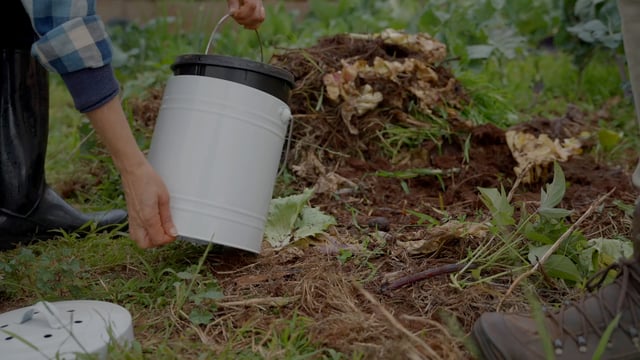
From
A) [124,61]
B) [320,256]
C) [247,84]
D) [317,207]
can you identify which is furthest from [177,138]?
[124,61]

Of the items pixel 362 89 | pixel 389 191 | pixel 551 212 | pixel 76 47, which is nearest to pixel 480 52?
pixel 362 89

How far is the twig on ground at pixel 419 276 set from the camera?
1.70m

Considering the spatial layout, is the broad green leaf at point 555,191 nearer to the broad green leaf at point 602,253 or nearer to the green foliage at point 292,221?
the broad green leaf at point 602,253

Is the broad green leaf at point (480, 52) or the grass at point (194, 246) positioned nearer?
the grass at point (194, 246)

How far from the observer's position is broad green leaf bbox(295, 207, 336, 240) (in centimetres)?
202

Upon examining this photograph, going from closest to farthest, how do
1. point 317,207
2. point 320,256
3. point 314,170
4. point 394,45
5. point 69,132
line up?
point 320,256 → point 317,207 → point 314,170 → point 394,45 → point 69,132

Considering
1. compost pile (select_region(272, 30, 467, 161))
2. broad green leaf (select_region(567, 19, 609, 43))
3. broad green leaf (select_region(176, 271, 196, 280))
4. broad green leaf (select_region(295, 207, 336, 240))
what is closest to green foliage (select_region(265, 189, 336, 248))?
broad green leaf (select_region(295, 207, 336, 240))

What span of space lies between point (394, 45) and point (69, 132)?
1.55 metres

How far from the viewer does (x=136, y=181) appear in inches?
61.5

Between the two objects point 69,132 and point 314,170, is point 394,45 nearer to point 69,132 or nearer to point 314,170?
point 314,170

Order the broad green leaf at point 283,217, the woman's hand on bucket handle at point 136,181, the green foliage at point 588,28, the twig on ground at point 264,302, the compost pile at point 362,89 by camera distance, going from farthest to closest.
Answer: the green foliage at point 588,28
the compost pile at point 362,89
the broad green leaf at point 283,217
the twig on ground at point 264,302
the woman's hand on bucket handle at point 136,181

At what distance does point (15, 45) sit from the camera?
2074 millimetres

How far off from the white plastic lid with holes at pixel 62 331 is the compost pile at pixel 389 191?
19 centimetres

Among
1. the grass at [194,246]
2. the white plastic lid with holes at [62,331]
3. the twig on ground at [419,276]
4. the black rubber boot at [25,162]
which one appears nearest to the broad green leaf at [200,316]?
the grass at [194,246]
